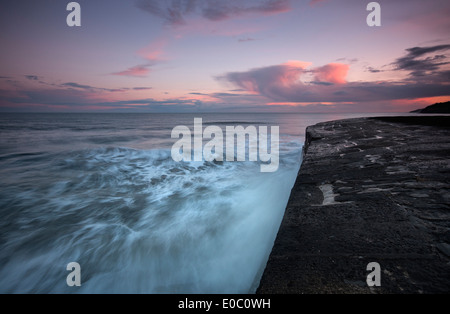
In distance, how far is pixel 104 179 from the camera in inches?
225

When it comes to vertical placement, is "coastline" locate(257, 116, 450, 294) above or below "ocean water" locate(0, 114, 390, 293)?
above

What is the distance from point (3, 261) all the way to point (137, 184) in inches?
114

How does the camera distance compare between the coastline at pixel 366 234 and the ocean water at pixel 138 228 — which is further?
the ocean water at pixel 138 228

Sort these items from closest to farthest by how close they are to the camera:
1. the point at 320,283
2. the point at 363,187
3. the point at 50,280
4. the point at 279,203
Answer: the point at 320,283
the point at 363,187
the point at 50,280
the point at 279,203

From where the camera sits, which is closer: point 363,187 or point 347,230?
point 347,230

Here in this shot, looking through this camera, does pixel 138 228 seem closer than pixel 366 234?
No

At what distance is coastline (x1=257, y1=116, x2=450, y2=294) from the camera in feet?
3.24

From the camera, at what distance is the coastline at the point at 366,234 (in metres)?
0.99

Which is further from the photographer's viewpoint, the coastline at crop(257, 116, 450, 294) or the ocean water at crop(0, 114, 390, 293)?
the ocean water at crop(0, 114, 390, 293)

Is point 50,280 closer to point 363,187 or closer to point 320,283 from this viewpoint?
point 320,283

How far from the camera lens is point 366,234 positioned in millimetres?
1308

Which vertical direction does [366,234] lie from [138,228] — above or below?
above

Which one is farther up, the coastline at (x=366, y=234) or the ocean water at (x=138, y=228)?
the coastline at (x=366, y=234)
